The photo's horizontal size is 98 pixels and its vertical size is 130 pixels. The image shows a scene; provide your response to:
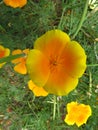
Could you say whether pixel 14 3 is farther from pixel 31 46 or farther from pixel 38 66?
pixel 38 66

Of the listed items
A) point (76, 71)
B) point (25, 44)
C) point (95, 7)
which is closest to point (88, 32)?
point (95, 7)

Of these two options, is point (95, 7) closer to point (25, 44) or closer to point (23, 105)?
point (25, 44)

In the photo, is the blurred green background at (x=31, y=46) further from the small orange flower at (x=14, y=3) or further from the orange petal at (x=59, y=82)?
the orange petal at (x=59, y=82)

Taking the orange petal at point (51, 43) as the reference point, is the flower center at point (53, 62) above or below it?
below

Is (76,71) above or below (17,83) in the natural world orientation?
above

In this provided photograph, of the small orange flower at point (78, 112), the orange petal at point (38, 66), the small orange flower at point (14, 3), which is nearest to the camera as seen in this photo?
the orange petal at point (38, 66)

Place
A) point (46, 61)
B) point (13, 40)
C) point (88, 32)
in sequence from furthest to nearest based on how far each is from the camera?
point (88, 32) < point (13, 40) < point (46, 61)

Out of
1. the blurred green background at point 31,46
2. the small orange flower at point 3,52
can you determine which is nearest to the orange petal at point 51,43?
the small orange flower at point 3,52
